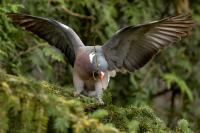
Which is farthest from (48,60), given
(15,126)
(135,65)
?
(15,126)

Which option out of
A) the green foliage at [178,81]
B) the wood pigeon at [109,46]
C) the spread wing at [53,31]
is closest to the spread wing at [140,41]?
the wood pigeon at [109,46]

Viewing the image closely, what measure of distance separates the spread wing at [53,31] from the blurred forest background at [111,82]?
26 cm

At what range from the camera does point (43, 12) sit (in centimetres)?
512

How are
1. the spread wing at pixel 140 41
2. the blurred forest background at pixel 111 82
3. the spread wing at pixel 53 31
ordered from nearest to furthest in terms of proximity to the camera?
1. the blurred forest background at pixel 111 82
2. the spread wing at pixel 140 41
3. the spread wing at pixel 53 31

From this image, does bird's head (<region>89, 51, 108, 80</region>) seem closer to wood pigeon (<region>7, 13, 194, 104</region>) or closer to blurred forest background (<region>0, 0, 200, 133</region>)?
wood pigeon (<region>7, 13, 194, 104</region>)

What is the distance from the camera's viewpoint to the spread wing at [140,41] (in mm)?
3574

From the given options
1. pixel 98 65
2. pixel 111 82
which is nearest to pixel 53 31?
pixel 98 65

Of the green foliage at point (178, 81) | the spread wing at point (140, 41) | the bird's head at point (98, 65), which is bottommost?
the green foliage at point (178, 81)

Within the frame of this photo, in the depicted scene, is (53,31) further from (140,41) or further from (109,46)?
(140,41)

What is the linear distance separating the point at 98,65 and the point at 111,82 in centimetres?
235

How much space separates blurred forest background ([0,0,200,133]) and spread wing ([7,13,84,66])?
0.87 ft

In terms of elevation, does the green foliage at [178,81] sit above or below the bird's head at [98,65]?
below

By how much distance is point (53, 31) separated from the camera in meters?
4.14

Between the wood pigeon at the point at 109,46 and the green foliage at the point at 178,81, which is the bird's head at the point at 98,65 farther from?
the green foliage at the point at 178,81
